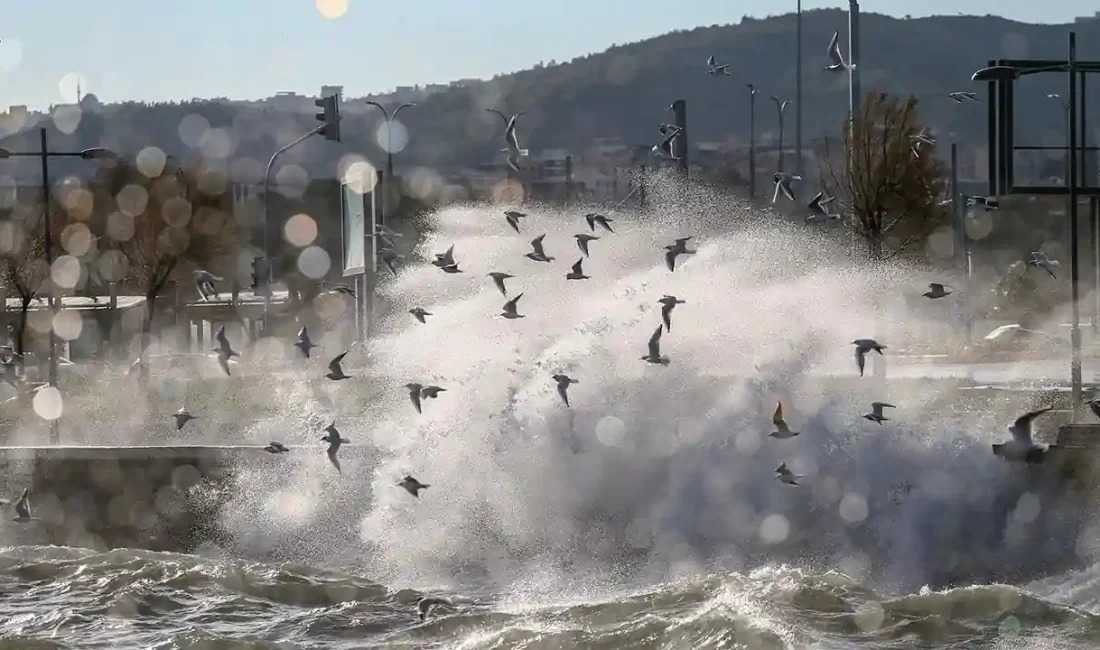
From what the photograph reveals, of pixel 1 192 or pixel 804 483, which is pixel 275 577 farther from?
pixel 1 192

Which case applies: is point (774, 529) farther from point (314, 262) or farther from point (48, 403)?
point (314, 262)

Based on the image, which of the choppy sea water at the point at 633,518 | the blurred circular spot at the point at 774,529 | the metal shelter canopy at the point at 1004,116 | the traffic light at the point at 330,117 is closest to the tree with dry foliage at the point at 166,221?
the traffic light at the point at 330,117

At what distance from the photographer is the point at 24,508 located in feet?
65.4

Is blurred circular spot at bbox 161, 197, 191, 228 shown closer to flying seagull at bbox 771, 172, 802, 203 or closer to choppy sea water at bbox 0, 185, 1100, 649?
choppy sea water at bbox 0, 185, 1100, 649

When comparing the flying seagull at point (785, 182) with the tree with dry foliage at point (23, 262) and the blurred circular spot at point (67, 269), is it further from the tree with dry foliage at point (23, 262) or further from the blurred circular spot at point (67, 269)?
the blurred circular spot at point (67, 269)

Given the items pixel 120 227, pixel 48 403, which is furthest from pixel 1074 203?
pixel 120 227

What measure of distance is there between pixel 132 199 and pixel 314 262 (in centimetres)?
2457

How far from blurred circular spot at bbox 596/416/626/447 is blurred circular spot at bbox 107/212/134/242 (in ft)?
97.4

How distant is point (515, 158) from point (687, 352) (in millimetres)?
3723

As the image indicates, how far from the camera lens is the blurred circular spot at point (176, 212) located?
158ft

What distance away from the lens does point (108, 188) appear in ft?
177

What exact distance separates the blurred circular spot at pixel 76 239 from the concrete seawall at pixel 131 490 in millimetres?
34430

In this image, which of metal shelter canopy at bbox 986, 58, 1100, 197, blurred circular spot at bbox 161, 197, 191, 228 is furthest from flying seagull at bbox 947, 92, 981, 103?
blurred circular spot at bbox 161, 197, 191, 228

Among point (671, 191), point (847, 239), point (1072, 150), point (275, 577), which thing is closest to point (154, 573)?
point (275, 577)
